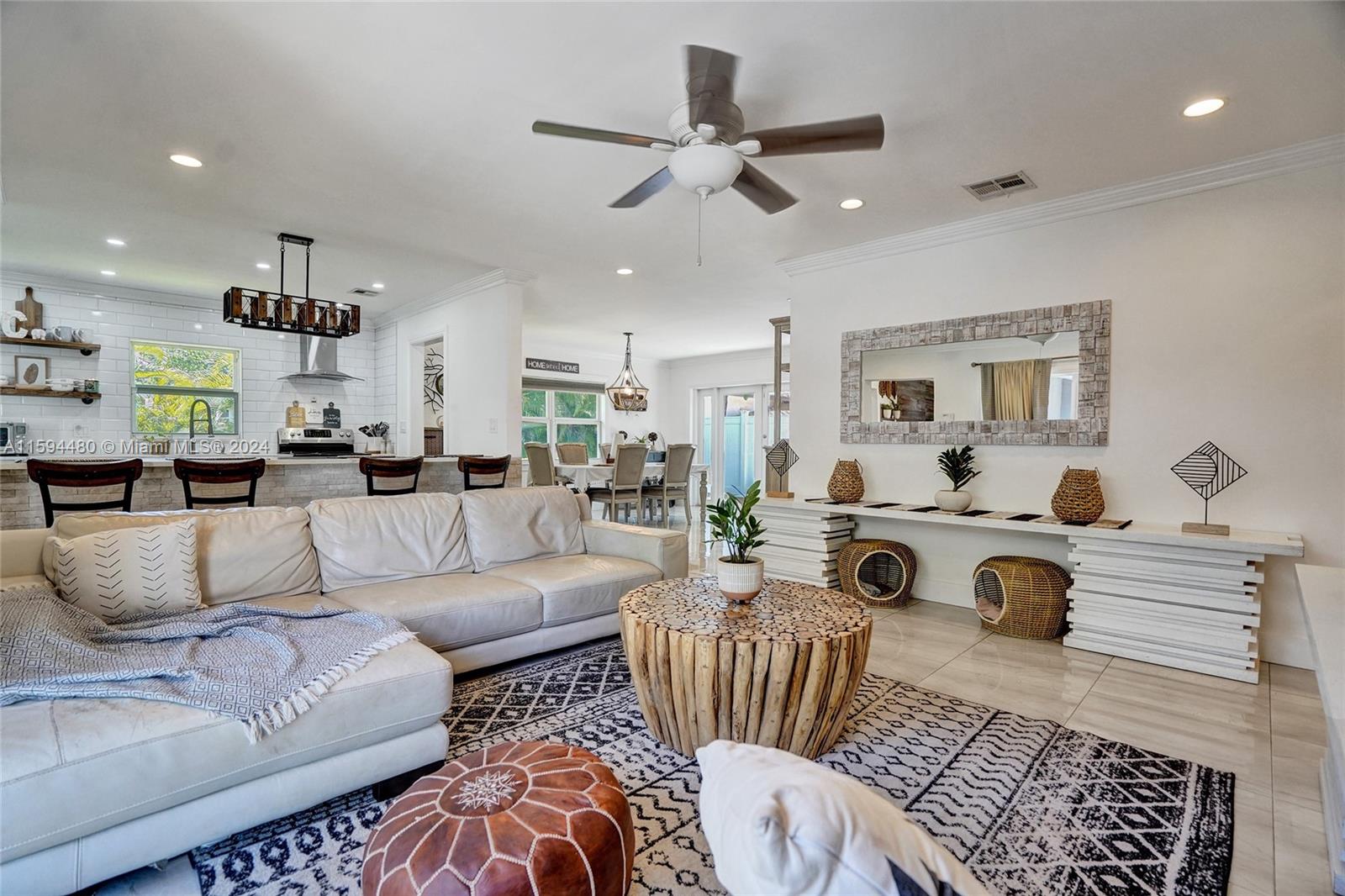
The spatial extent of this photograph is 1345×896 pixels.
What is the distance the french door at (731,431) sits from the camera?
10141 millimetres

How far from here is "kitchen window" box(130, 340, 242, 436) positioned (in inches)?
236

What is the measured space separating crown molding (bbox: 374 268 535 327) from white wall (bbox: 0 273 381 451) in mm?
1154

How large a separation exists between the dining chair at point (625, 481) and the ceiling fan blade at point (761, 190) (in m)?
4.12

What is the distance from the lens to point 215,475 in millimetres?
3691

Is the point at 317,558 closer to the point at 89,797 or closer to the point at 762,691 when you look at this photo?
→ the point at 89,797

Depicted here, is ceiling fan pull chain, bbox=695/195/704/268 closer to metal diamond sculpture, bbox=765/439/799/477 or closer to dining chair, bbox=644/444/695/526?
metal diamond sculpture, bbox=765/439/799/477

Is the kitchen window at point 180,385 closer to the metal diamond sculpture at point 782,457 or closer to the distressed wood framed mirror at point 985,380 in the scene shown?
the metal diamond sculpture at point 782,457

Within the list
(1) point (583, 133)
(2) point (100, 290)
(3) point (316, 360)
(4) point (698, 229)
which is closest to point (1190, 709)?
(1) point (583, 133)

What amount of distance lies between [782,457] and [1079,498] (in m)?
2.17

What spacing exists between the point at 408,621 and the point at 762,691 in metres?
1.46

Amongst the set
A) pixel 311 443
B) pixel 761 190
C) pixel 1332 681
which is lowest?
pixel 1332 681

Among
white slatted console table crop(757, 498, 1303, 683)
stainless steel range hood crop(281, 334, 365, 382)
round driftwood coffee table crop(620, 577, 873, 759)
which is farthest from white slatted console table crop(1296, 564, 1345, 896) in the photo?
stainless steel range hood crop(281, 334, 365, 382)

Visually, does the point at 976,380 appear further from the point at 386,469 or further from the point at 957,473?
the point at 386,469

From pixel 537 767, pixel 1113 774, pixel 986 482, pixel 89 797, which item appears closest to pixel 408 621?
pixel 89 797
